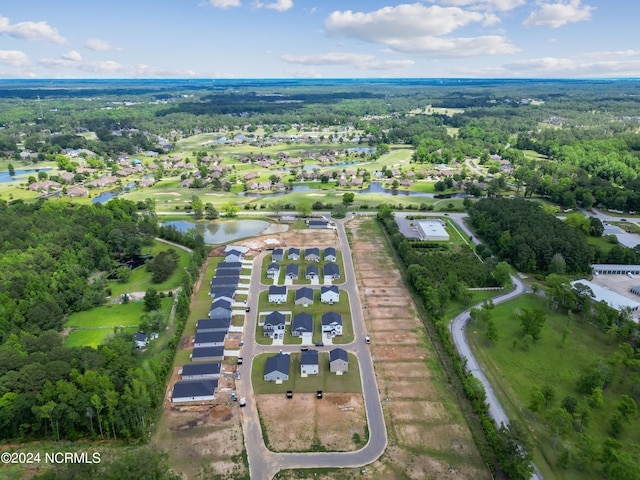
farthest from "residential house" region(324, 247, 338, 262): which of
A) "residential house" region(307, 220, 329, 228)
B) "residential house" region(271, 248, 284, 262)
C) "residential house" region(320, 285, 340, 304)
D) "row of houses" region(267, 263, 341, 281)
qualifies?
"residential house" region(307, 220, 329, 228)

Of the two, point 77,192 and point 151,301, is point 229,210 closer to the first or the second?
point 151,301

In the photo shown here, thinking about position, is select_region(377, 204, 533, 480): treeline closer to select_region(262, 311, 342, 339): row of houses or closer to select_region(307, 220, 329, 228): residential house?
select_region(262, 311, 342, 339): row of houses

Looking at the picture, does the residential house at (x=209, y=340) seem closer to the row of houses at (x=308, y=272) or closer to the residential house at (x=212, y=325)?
the residential house at (x=212, y=325)

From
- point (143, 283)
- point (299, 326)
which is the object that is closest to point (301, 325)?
point (299, 326)

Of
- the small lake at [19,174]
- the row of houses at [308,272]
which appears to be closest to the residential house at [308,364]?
the row of houses at [308,272]

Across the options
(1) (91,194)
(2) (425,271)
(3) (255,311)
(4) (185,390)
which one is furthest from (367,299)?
(1) (91,194)

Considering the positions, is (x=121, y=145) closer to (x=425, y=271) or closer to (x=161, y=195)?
(x=161, y=195)
